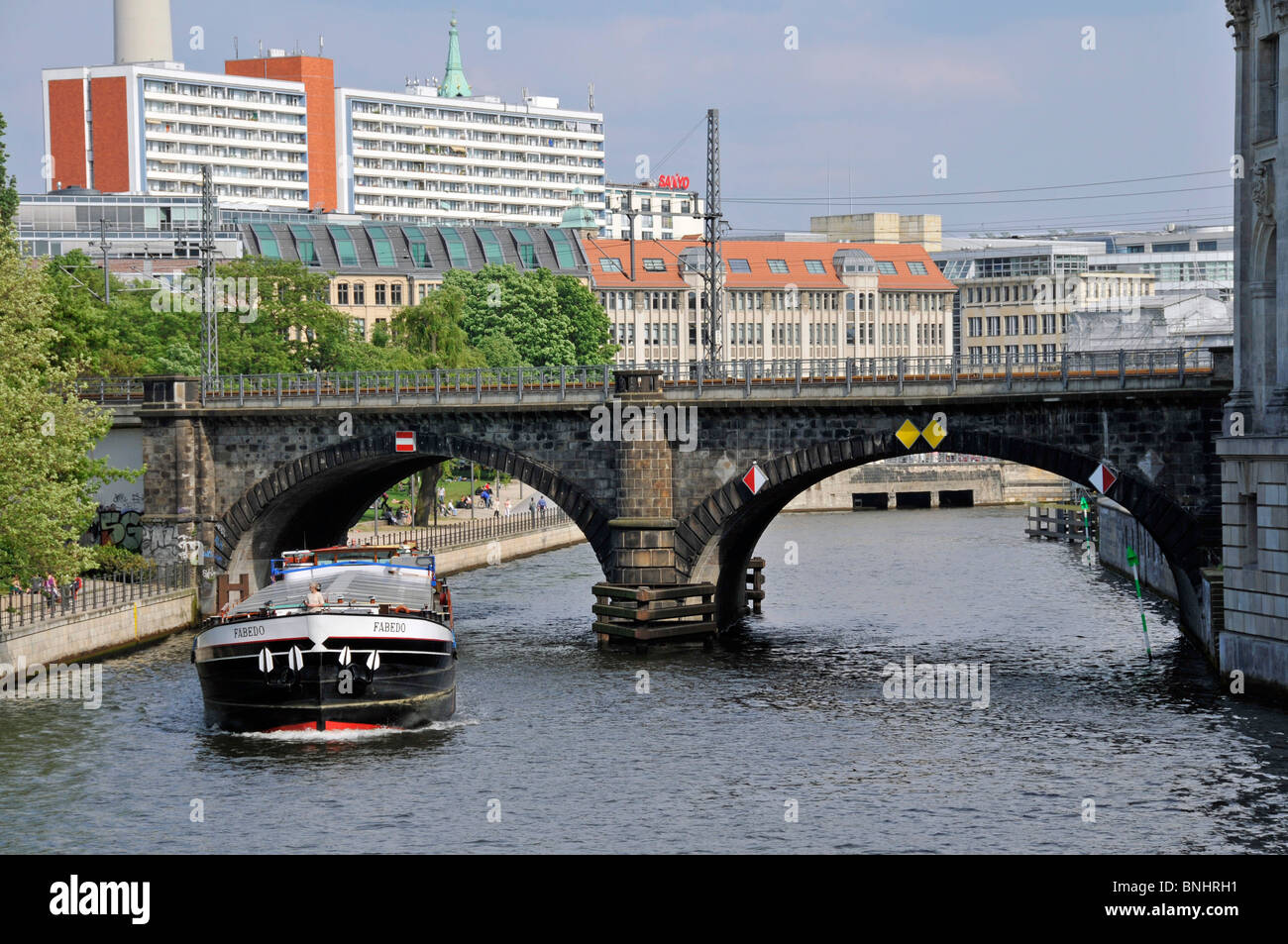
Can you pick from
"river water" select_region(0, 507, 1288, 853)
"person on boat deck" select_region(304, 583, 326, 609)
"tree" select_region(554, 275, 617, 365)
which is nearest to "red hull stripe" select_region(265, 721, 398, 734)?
"river water" select_region(0, 507, 1288, 853)

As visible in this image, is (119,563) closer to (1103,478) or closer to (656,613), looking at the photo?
(656,613)

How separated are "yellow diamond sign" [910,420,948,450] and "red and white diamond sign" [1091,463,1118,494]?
6098mm

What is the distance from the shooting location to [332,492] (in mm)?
92250

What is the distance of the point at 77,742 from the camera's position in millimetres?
54938

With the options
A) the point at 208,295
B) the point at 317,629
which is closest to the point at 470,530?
the point at 208,295

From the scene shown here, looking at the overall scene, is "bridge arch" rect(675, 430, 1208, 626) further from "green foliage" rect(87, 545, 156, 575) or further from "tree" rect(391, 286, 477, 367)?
"tree" rect(391, 286, 477, 367)

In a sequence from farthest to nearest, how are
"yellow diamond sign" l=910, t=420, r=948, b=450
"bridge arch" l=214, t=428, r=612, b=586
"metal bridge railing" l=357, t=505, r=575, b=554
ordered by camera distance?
"metal bridge railing" l=357, t=505, r=575, b=554 → "bridge arch" l=214, t=428, r=612, b=586 → "yellow diamond sign" l=910, t=420, r=948, b=450

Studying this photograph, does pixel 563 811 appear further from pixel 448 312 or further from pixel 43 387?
pixel 448 312

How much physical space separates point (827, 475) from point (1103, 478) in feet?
40.7

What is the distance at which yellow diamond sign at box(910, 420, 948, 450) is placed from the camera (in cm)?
7044

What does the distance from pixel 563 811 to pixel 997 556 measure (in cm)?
7534

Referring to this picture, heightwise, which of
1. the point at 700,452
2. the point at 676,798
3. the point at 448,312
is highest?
the point at 448,312

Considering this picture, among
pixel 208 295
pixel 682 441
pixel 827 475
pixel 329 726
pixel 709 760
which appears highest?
pixel 208 295
